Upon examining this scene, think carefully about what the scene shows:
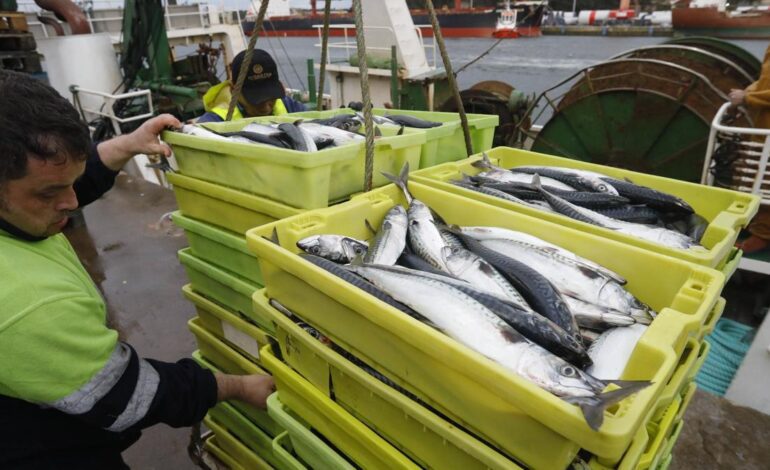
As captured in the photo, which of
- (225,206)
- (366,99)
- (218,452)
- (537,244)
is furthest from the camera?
(218,452)

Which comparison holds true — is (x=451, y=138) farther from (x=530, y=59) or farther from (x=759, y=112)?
(x=530, y=59)

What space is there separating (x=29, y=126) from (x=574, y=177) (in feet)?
→ 6.60

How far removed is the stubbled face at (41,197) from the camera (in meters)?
1.22

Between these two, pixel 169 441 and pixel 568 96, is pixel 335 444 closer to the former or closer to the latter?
pixel 169 441

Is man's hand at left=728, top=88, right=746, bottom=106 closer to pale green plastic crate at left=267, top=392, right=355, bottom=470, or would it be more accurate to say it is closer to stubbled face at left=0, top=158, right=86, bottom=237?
pale green plastic crate at left=267, top=392, right=355, bottom=470

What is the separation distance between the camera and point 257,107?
3723 millimetres

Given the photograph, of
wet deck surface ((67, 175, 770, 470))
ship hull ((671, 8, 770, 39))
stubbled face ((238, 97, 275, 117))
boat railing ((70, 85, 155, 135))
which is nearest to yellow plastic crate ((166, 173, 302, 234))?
wet deck surface ((67, 175, 770, 470))

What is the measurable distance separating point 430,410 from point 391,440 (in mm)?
219

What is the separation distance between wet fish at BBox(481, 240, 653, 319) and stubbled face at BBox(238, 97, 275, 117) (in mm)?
2847

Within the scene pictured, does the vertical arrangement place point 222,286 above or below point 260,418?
above

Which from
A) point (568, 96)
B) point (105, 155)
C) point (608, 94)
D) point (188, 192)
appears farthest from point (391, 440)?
point (568, 96)

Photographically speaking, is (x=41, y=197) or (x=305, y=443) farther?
(x=305, y=443)

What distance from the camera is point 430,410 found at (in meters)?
1.05

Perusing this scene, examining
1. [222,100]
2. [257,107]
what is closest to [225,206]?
[257,107]
